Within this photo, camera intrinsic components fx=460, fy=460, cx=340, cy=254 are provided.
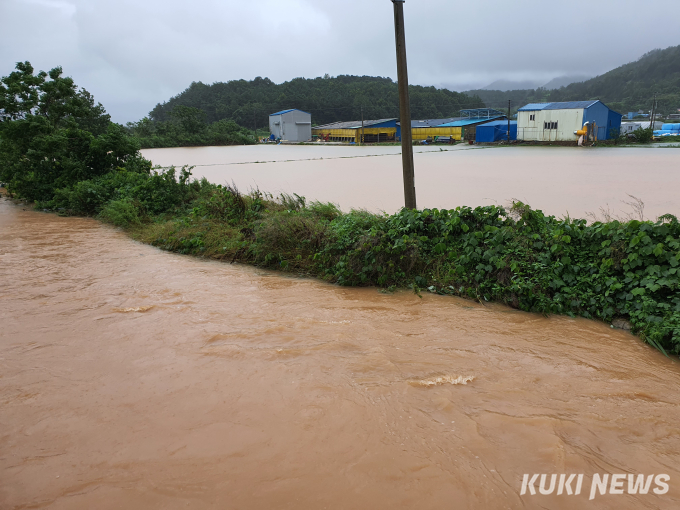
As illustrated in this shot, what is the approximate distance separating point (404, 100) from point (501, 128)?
38.5 meters

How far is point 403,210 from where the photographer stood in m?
6.94

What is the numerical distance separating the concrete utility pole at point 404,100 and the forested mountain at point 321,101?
67.8 m

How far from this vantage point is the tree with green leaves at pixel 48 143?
45.6 ft

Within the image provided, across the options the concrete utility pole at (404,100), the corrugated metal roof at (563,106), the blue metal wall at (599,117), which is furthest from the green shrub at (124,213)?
the corrugated metal roof at (563,106)

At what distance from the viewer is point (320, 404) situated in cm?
357

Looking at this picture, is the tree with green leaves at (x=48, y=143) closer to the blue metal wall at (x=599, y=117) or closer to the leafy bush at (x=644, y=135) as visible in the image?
the blue metal wall at (x=599, y=117)

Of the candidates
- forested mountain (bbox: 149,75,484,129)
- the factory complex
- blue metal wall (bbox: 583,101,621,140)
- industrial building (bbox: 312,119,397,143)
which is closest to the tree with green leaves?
the factory complex

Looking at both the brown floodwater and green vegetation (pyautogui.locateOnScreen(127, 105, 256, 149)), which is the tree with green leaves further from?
green vegetation (pyautogui.locateOnScreen(127, 105, 256, 149))

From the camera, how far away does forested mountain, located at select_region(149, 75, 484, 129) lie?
76.8 metres

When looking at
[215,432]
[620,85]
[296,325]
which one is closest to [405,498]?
[215,432]

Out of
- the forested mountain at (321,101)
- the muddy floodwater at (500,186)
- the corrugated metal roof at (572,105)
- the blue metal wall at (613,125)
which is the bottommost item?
the muddy floodwater at (500,186)

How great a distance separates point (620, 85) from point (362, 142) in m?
78.5

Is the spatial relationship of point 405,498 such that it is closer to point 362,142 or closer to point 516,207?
point 516,207

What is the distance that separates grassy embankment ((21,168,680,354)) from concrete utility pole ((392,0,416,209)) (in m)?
0.62
